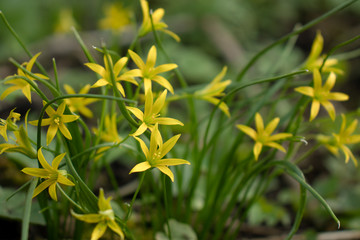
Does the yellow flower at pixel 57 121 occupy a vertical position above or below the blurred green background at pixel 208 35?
above

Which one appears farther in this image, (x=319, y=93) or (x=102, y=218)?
(x=319, y=93)

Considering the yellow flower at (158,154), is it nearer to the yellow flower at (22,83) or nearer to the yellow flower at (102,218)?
the yellow flower at (102,218)

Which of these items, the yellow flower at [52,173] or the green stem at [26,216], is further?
the yellow flower at [52,173]

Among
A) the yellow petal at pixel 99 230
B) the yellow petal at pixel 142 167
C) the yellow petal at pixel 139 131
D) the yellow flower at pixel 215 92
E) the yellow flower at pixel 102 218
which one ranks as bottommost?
the yellow petal at pixel 99 230

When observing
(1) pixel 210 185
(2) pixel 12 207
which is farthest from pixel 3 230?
(1) pixel 210 185

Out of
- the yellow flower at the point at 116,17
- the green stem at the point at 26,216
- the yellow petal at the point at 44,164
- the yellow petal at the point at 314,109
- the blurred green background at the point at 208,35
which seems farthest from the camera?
the yellow flower at the point at 116,17

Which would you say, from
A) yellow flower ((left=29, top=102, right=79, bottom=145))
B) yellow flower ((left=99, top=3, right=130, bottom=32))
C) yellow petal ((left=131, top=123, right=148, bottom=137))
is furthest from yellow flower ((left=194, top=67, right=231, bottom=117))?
yellow flower ((left=99, top=3, right=130, bottom=32))

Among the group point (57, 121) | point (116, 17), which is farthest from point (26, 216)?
point (116, 17)

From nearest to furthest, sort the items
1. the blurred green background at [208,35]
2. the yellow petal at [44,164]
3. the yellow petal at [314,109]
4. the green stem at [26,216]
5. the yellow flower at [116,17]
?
the green stem at [26,216] → the yellow petal at [44,164] → the yellow petal at [314,109] → the blurred green background at [208,35] → the yellow flower at [116,17]

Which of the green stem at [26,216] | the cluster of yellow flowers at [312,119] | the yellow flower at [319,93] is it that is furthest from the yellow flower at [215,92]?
the green stem at [26,216]

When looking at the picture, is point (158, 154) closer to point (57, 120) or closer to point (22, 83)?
point (57, 120)

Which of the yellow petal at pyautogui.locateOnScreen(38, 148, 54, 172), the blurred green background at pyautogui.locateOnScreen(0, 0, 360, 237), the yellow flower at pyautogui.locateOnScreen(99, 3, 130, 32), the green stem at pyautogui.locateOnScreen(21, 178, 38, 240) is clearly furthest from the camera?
the yellow flower at pyautogui.locateOnScreen(99, 3, 130, 32)

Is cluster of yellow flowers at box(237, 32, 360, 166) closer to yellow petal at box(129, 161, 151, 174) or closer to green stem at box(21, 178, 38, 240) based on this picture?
yellow petal at box(129, 161, 151, 174)
